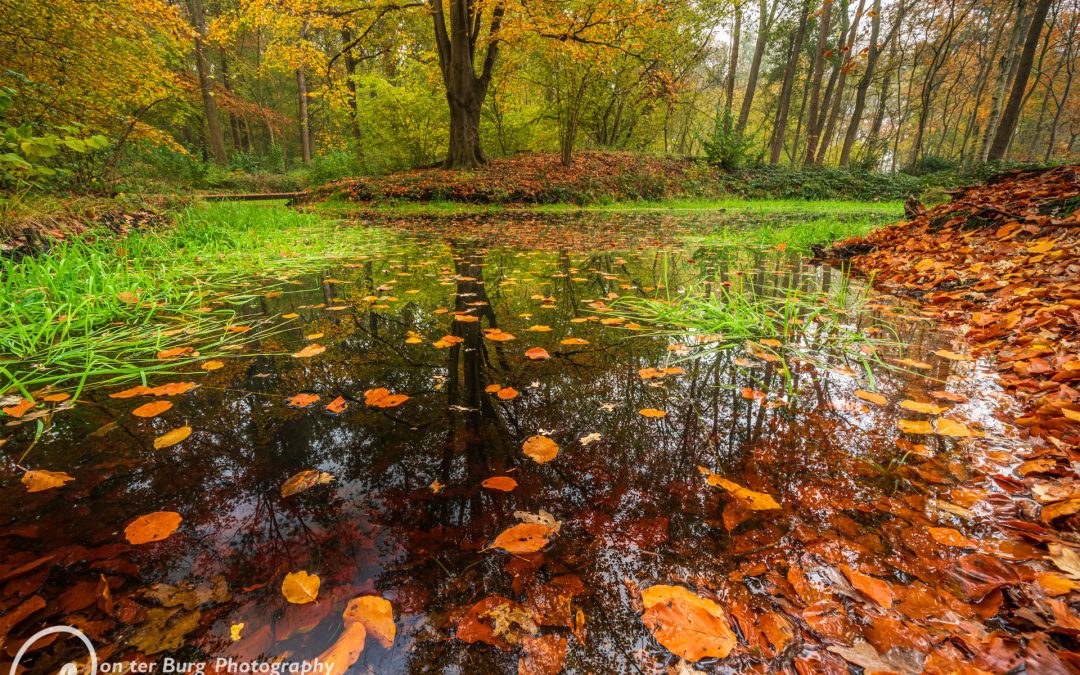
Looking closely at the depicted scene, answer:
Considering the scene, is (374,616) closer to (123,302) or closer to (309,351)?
(309,351)

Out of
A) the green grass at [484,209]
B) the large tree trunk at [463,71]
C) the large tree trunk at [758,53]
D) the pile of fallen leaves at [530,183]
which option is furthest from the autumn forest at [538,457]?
the large tree trunk at [758,53]

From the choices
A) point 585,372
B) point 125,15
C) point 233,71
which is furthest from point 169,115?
point 585,372

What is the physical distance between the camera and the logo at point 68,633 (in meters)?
0.63

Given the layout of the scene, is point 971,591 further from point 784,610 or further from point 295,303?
point 295,303

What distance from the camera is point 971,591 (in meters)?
0.77

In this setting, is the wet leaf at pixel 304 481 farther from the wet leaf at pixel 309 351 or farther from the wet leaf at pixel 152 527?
the wet leaf at pixel 309 351

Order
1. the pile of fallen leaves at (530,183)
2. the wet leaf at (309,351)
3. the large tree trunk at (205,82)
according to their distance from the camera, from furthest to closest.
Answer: the large tree trunk at (205,82), the pile of fallen leaves at (530,183), the wet leaf at (309,351)

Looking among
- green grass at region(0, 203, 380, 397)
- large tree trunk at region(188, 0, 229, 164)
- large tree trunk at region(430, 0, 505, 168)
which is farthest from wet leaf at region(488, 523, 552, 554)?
large tree trunk at region(188, 0, 229, 164)

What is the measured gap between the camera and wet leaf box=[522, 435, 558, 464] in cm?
117

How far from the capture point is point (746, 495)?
102 centimetres

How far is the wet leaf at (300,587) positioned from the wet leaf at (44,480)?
760mm

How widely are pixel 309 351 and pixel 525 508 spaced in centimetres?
141

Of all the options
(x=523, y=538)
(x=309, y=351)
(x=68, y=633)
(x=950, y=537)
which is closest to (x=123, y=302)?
(x=309, y=351)

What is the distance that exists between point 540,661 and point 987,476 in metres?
1.23
